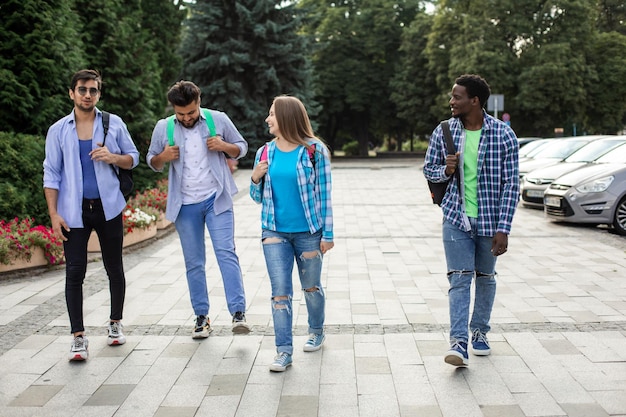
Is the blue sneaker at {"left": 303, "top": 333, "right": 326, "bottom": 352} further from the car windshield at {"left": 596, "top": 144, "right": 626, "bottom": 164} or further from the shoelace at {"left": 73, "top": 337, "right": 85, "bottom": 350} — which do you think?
the car windshield at {"left": 596, "top": 144, "right": 626, "bottom": 164}

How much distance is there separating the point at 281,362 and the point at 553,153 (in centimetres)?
1382

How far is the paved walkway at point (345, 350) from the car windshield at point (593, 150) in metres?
5.47

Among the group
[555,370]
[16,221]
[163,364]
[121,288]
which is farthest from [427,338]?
[16,221]

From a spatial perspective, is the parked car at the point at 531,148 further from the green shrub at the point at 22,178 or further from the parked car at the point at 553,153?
the green shrub at the point at 22,178

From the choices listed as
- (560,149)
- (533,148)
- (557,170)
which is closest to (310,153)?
(557,170)

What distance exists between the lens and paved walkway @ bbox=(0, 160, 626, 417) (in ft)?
13.3

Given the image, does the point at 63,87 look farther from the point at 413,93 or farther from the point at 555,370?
the point at 413,93

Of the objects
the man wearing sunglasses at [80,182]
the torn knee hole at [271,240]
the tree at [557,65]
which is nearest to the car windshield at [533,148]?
the torn knee hole at [271,240]

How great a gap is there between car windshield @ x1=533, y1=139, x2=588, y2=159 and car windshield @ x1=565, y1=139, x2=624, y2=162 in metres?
1.52

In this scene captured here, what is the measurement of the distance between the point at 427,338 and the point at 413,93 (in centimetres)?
3948

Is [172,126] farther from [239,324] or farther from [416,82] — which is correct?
[416,82]

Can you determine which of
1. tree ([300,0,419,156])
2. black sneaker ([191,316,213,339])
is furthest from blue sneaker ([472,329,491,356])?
tree ([300,0,419,156])

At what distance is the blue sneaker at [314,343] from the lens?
499cm

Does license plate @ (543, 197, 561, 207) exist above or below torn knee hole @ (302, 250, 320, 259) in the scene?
below
